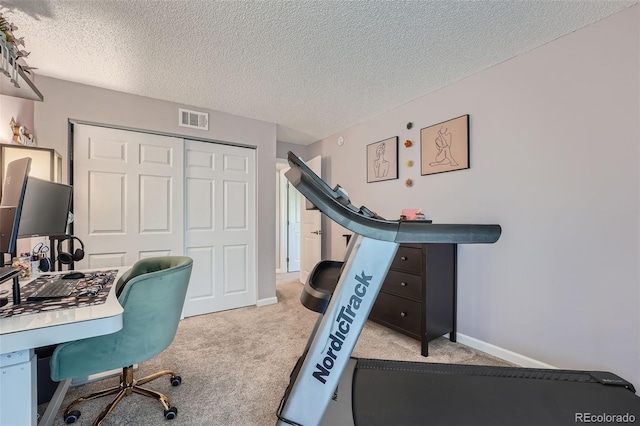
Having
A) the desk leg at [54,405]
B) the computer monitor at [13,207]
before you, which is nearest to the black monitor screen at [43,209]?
the computer monitor at [13,207]

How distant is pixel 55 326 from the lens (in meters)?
0.97

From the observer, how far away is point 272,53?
2037 mm

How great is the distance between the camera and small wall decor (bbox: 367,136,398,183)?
9.96 feet

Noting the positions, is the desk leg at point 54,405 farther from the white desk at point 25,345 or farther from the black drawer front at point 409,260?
the black drawer front at point 409,260

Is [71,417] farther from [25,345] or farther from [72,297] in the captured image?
[25,345]

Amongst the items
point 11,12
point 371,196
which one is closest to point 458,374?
point 371,196

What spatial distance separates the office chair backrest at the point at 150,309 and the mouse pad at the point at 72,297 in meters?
0.12

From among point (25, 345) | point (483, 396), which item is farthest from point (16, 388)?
point (483, 396)

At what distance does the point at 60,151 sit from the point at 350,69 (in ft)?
8.67

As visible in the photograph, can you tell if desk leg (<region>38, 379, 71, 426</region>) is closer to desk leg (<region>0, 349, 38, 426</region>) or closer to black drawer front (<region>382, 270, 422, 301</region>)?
desk leg (<region>0, 349, 38, 426</region>)

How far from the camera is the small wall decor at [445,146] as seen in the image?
2.39 meters

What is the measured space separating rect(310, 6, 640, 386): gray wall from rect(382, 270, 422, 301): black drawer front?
0.49 meters

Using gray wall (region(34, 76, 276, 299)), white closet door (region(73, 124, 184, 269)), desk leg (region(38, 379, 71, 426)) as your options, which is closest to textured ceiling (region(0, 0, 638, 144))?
gray wall (region(34, 76, 276, 299))

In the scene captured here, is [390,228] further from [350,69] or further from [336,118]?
[336,118]
